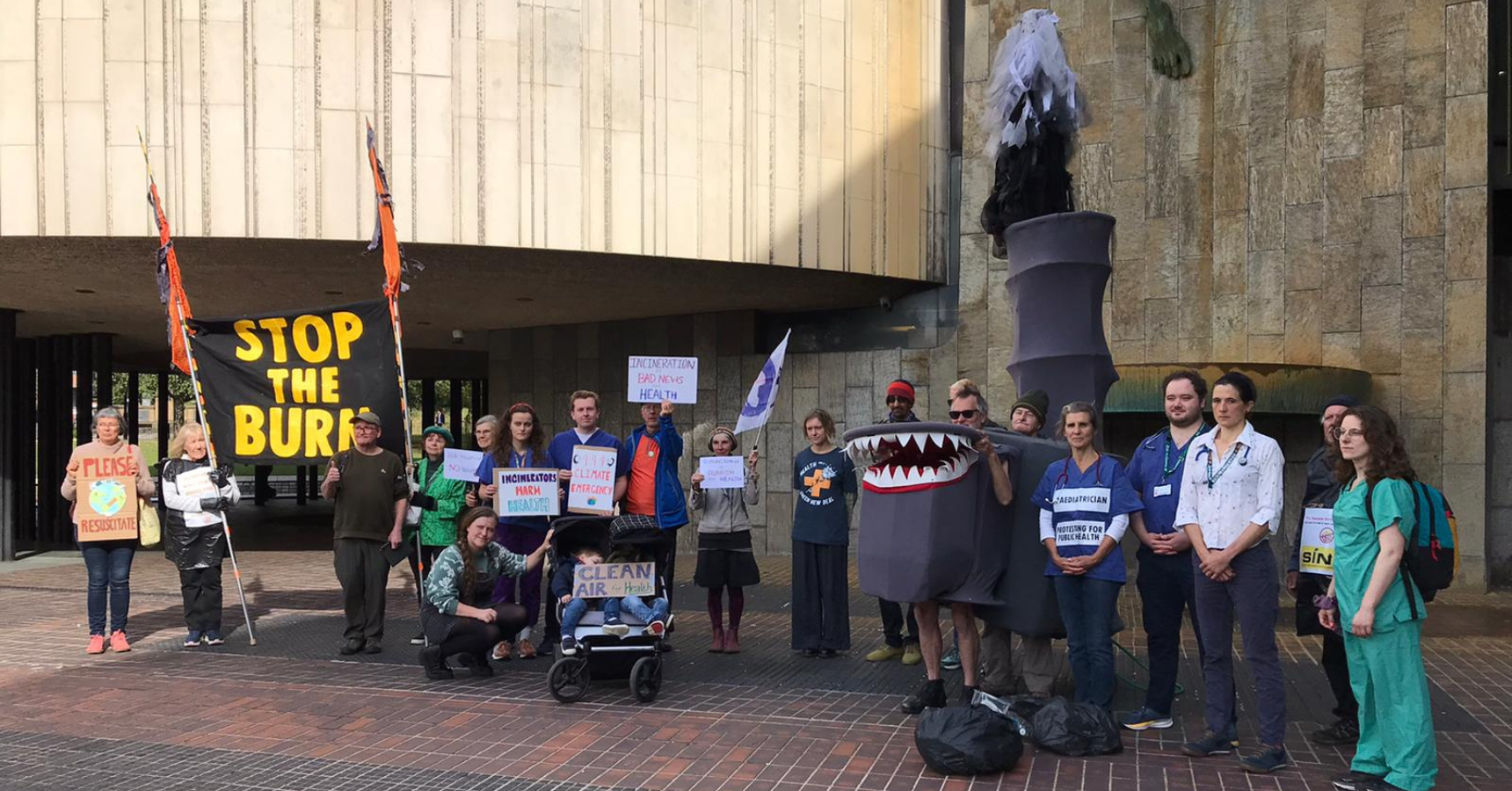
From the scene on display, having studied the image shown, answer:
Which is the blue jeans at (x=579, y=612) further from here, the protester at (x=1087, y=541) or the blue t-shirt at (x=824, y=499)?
the protester at (x=1087, y=541)

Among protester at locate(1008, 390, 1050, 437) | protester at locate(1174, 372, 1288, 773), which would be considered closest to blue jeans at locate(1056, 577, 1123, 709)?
protester at locate(1174, 372, 1288, 773)

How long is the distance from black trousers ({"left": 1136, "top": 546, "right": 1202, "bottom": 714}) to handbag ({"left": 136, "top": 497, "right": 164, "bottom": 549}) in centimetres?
706

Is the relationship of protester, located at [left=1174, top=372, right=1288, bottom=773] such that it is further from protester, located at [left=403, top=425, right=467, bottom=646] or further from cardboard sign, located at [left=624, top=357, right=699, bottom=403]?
protester, located at [left=403, top=425, right=467, bottom=646]

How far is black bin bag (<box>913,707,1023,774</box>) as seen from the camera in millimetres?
5586

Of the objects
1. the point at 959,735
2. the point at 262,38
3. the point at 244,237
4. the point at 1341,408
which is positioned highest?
the point at 262,38

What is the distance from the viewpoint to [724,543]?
8.89 m

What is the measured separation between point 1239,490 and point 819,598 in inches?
147

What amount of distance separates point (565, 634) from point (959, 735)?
9.09 ft

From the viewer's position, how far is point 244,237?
512 inches

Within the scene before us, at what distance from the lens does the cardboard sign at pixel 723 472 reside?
8.75 meters

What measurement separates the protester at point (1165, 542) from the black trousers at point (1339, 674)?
0.80 meters

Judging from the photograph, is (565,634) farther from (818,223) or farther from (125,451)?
(818,223)

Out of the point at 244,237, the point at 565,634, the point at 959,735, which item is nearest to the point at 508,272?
the point at 244,237

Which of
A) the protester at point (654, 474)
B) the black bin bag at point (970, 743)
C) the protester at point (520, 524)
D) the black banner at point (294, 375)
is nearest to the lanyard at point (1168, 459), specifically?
the black bin bag at point (970, 743)
